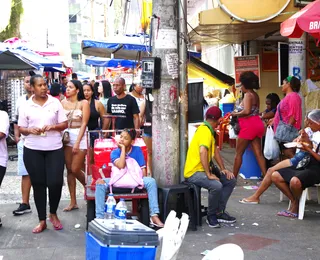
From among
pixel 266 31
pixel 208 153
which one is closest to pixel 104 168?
pixel 208 153

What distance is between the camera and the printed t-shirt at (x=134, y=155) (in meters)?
6.94

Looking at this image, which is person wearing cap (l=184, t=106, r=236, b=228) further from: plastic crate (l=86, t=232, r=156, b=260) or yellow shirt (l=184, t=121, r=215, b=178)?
plastic crate (l=86, t=232, r=156, b=260)

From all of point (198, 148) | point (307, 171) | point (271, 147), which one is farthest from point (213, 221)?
point (271, 147)

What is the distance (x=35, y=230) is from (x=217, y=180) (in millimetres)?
2264

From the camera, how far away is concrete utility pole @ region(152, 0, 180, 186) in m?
7.30

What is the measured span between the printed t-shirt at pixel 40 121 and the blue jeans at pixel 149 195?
802mm

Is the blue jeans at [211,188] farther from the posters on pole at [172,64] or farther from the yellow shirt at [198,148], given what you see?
the posters on pole at [172,64]

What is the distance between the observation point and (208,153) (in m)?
7.14

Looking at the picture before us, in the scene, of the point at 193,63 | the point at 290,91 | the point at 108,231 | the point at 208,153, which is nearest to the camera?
the point at 108,231

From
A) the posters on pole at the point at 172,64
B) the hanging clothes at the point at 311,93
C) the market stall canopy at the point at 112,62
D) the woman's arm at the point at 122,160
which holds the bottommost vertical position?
the woman's arm at the point at 122,160

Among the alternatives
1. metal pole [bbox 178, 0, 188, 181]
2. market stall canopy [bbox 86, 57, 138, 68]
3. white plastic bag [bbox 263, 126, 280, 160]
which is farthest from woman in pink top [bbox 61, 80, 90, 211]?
market stall canopy [bbox 86, 57, 138, 68]

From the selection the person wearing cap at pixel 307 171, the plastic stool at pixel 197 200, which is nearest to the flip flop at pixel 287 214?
the person wearing cap at pixel 307 171

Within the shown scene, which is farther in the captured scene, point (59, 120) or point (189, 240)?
point (59, 120)

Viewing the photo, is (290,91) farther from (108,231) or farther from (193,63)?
(108,231)
